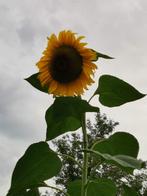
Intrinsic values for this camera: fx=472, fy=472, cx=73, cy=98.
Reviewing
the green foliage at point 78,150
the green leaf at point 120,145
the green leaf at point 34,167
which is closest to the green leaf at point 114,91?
the green foliage at point 78,150

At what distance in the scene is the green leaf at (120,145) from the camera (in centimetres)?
166

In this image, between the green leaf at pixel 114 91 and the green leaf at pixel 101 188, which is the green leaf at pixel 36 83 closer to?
the green leaf at pixel 114 91

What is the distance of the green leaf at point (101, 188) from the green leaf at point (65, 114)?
22cm

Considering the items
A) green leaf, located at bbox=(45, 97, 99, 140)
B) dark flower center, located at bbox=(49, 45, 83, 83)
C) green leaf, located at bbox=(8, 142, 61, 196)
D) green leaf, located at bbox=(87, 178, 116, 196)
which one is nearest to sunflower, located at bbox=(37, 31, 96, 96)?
dark flower center, located at bbox=(49, 45, 83, 83)

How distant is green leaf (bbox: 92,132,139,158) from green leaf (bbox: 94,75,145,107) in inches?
4.6

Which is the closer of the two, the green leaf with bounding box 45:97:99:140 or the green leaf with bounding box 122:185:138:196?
the green leaf with bounding box 45:97:99:140

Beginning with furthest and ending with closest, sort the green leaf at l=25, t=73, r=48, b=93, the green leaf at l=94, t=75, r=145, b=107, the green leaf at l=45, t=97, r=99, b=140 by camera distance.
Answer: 1. the green leaf at l=25, t=73, r=48, b=93
2. the green leaf at l=94, t=75, r=145, b=107
3. the green leaf at l=45, t=97, r=99, b=140

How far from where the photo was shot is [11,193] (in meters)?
1.58

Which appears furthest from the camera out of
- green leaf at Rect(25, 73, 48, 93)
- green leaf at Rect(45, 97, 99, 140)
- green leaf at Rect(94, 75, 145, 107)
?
green leaf at Rect(25, 73, 48, 93)

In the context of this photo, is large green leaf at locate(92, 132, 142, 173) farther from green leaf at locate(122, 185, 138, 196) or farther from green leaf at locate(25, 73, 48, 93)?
green leaf at locate(25, 73, 48, 93)

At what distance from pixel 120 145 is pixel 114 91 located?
0.63 ft

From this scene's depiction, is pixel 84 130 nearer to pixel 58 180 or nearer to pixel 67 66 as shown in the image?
pixel 67 66

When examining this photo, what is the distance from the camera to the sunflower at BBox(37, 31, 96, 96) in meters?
1.72

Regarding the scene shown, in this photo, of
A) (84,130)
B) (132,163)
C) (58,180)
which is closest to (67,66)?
(84,130)
